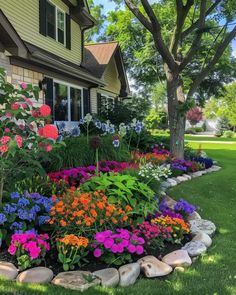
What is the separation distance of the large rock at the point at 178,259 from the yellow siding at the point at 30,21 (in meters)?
7.85

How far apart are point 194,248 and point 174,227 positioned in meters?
0.42

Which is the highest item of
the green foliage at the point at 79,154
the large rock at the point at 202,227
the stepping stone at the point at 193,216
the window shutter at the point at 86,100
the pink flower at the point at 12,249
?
the window shutter at the point at 86,100

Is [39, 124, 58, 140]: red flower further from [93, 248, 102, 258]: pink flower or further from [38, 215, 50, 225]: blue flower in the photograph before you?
[93, 248, 102, 258]: pink flower

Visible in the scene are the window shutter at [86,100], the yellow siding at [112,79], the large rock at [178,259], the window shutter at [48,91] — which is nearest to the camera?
the large rock at [178,259]

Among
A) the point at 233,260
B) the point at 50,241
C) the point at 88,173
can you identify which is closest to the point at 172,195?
the point at 88,173

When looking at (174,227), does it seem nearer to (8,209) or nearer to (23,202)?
(23,202)

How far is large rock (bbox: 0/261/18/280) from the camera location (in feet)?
11.3

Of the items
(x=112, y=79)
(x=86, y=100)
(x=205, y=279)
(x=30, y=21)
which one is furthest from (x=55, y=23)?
Answer: (x=205, y=279)

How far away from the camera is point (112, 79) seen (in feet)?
61.4

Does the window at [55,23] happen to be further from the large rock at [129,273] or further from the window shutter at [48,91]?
the large rock at [129,273]

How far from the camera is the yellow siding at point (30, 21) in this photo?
9.52m

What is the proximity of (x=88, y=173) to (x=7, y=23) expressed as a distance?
4076 millimetres

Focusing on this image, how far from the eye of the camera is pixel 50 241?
4055 millimetres

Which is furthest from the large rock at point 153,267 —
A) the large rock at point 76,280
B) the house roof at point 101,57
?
the house roof at point 101,57
